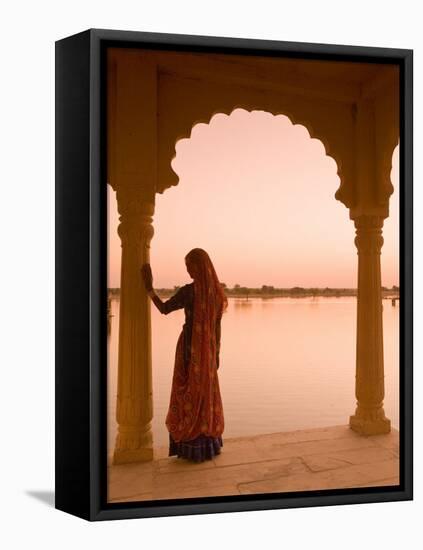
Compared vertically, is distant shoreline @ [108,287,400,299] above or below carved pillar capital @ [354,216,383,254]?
below

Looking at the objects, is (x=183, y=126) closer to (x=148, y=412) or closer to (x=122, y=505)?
(x=148, y=412)

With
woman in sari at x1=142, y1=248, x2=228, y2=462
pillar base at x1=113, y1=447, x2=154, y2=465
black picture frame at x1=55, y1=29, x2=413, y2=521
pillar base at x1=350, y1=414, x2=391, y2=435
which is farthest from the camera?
pillar base at x1=350, y1=414, x2=391, y2=435

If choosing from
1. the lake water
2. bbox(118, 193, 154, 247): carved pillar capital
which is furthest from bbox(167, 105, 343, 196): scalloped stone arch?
the lake water

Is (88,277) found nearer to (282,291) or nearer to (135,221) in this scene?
(135,221)

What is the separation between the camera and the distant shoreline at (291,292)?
422 centimetres

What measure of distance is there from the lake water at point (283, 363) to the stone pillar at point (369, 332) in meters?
0.04

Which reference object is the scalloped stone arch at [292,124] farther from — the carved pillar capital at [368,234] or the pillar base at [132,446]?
the pillar base at [132,446]

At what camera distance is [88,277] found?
12.7 feet

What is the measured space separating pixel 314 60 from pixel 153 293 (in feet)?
4.95

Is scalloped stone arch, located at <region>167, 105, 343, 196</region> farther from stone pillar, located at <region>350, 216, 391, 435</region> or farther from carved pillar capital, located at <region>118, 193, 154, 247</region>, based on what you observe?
stone pillar, located at <region>350, 216, 391, 435</region>

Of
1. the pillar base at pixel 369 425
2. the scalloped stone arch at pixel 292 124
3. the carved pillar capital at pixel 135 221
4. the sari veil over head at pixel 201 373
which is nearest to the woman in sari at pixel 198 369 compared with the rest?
the sari veil over head at pixel 201 373

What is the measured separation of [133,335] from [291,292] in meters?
0.92

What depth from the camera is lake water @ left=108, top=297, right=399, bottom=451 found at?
13.7 ft

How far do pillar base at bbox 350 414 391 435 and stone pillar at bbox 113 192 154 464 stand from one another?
3.90 ft
